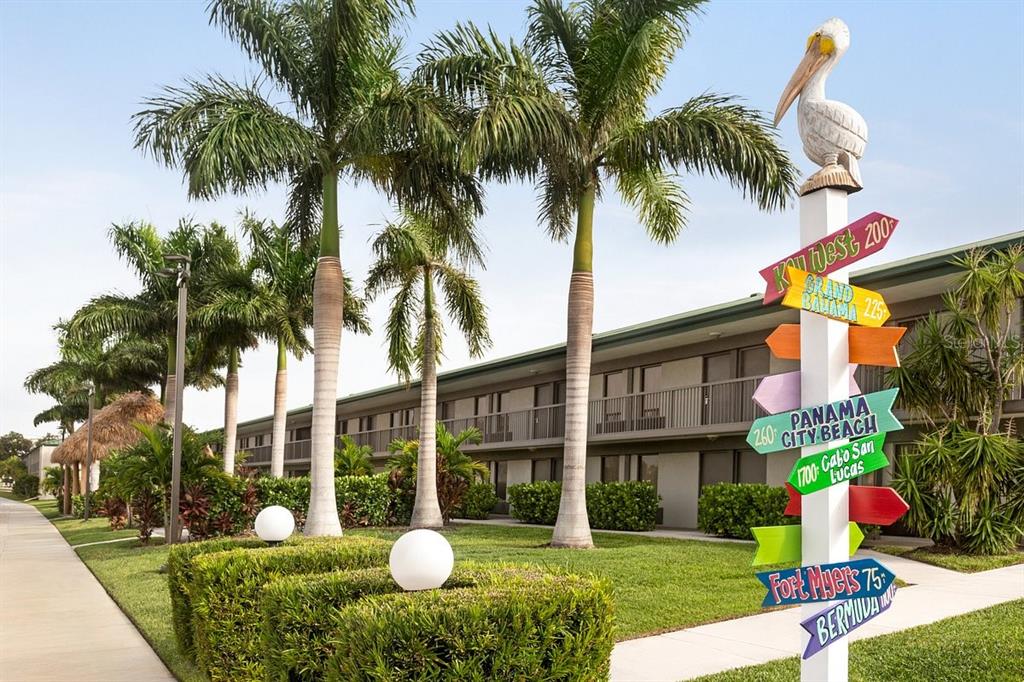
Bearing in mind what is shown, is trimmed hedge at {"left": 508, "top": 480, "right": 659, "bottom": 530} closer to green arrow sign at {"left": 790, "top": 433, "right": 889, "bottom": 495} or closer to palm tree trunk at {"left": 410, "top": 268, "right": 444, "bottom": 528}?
palm tree trunk at {"left": 410, "top": 268, "right": 444, "bottom": 528}

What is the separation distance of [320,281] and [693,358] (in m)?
12.7

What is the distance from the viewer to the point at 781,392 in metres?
4.65

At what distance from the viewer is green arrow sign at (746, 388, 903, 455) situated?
14.3ft

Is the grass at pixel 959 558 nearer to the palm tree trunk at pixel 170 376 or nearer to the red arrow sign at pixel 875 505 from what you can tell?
the red arrow sign at pixel 875 505

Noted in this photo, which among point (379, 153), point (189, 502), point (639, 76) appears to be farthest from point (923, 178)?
point (189, 502)

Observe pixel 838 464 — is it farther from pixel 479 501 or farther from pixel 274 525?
pixel 479 501

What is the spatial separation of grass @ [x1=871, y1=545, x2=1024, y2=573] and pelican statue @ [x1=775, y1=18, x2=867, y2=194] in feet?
38.4

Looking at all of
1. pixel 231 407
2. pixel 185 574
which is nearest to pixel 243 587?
pixel 185 574

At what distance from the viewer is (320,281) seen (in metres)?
18.9

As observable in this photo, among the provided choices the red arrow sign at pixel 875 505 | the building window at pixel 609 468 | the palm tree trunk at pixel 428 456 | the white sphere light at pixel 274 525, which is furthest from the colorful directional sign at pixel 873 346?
the building window at pixel 609 468

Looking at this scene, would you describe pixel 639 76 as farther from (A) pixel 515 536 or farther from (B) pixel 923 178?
(A) pixel 515 536

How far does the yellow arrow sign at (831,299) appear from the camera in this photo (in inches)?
175

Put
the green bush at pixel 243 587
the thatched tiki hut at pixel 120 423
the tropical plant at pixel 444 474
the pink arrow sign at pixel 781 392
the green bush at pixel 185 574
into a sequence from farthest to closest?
the thatched tiki hut at pixel 120 423
the tropical plant at pixel 444 474
the green bush at pixel 185 574
the green bush at pixel 243 587
the pink arrow sign at pixel 781 392

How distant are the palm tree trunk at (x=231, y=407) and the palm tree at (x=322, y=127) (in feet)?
49.3
